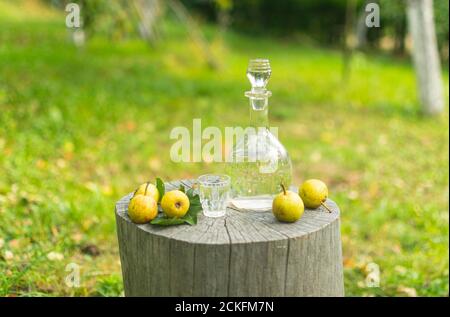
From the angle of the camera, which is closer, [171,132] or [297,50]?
[171,132]

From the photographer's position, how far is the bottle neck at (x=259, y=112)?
8.66 feet

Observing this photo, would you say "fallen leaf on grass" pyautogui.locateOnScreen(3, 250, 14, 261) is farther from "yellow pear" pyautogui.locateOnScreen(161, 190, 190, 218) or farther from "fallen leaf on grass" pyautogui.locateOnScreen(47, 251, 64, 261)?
"yellow pear" pyautogui.locateOnScreen(161, 190, 190, 218)

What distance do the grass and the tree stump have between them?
111 centimetres

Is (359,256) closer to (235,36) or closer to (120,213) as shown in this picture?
(120,213)

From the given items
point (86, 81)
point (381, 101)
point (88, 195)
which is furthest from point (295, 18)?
point (88, 195)

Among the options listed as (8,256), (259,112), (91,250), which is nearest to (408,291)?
(259,112)

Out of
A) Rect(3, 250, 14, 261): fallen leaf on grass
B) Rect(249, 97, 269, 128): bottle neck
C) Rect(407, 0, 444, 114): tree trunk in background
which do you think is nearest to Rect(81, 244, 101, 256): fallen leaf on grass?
Rect(3, 250, 14, 261): fallen leaf on grass

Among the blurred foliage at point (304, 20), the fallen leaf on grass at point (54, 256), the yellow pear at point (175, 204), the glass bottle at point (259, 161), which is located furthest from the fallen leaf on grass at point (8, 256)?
the blurred foliage at point (304, 20)

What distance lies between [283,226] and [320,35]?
47.0ft

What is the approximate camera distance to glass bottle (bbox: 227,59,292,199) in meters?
2.67

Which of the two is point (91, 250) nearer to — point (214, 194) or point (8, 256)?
point (8, 256)

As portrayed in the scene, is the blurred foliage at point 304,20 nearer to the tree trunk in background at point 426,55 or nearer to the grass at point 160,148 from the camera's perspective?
the grass at point 160,148

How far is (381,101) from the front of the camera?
8664 mm
